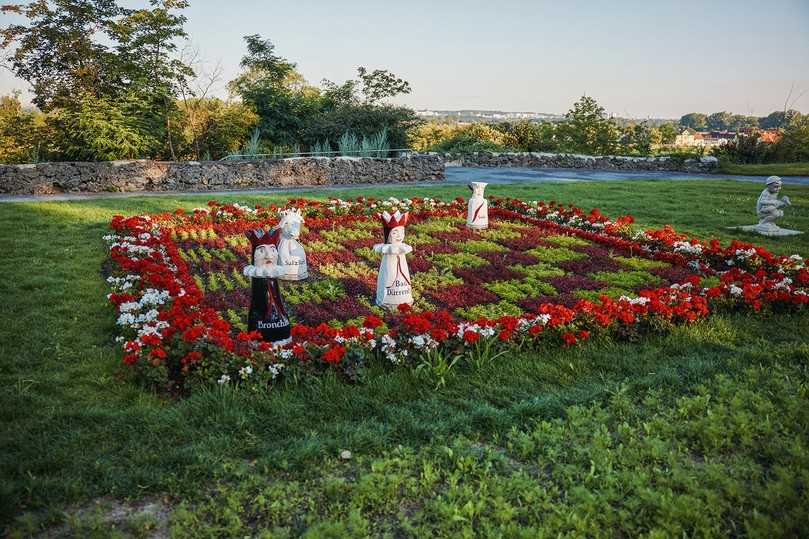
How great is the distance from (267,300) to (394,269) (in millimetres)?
1535

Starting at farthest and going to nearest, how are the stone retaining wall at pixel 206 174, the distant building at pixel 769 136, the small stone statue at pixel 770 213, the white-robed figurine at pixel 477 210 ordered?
1. the distant building at pixel 769 136
2. the stone retaining wall at pixel 206 174
3. the white-robed figurine at pixel 477 210
4. the small stone statue at pixel 770 213

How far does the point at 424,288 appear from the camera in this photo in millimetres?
6590

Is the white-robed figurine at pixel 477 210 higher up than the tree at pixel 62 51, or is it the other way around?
the tree at pixel 62 51

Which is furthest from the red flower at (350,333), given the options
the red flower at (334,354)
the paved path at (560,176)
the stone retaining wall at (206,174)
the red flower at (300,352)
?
the paved path at (560,176)

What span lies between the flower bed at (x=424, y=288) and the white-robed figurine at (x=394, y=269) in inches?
7.3

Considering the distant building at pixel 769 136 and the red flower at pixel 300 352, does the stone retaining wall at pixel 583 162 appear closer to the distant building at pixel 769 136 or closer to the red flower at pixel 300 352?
the distant building at pixel 769 136

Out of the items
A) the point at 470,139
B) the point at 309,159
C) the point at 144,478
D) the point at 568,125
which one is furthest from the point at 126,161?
the point at 568,125

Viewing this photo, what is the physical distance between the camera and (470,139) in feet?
90.2

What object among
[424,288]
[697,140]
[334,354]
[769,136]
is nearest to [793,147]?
[769,136]

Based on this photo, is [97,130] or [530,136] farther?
[530,136]

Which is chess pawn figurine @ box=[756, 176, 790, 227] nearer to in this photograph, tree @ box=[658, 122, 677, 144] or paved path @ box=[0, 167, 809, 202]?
paved path @ box=[0, 167, 809, 202]

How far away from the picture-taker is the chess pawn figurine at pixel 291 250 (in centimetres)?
650

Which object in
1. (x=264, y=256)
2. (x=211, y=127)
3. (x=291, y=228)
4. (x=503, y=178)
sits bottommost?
(x=264, y=256)

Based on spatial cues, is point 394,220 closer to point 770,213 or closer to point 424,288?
point 424,288
